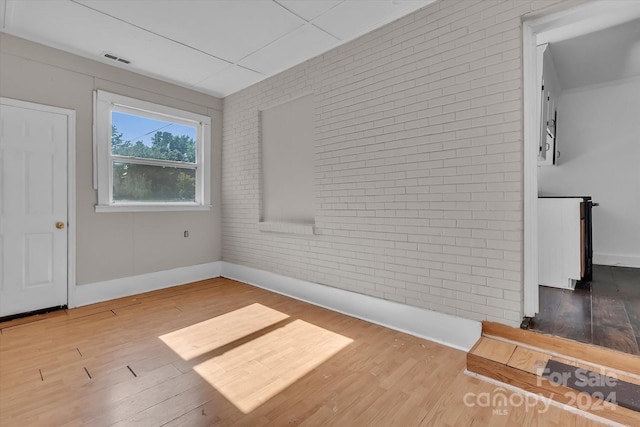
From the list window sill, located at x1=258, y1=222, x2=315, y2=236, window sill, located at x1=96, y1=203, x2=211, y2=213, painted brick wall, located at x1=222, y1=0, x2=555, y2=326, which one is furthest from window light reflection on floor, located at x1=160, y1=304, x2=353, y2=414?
window sill, located at x1=96, y1=203, x2=211, y2=213

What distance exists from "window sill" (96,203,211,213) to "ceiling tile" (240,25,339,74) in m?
2.24

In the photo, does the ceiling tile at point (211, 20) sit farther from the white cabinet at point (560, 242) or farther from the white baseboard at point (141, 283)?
the white cabinet at point (560, 242)

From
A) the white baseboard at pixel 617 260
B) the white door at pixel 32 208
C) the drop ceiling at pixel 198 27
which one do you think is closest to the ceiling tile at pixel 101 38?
the drop ceiling at pixel 198 27

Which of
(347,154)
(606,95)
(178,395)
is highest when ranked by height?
(606,95)

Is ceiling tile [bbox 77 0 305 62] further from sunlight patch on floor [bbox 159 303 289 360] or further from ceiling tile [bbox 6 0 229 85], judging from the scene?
sunlight patch on floor [bbox 159 303 289 360]

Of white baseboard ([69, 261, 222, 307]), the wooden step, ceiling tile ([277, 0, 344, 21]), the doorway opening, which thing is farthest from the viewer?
white baseboard ([69, 261, 222, 307])

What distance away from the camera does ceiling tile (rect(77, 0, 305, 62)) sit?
107 inches

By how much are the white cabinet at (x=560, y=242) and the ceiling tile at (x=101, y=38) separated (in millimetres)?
4239

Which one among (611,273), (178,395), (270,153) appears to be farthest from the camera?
(270,153)

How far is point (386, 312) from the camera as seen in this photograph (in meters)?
3.00

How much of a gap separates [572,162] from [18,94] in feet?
23.7

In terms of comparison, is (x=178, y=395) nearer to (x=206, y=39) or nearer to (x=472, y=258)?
(x=472, y=258)

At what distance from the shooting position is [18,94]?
322 centimetres

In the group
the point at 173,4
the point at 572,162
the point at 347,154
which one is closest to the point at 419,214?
the point at 347,154
